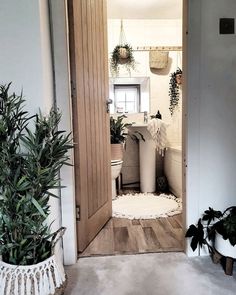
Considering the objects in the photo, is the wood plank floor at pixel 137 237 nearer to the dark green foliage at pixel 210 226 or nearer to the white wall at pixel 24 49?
the dark green foliage at pixel 210 226

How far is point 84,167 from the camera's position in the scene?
6.50 ft

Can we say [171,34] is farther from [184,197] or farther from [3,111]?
[3,111]

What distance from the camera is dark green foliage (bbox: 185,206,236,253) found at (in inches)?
64.6

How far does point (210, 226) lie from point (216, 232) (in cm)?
12

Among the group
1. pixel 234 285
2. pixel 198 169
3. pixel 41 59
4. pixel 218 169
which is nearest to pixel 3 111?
pixel 41 59

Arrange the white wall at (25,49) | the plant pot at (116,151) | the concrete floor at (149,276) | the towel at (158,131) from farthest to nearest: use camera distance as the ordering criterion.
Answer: the towel at (158,131) < the plant pot at (116,151) < the concrete floor at (149,276) < the white wall at (25,49)

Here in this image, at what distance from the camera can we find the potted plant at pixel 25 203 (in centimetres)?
114

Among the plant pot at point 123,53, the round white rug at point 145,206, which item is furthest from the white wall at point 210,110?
the plant pot at point 123,53

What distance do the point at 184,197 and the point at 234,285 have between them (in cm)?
61

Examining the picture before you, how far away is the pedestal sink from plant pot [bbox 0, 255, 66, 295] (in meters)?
2.41

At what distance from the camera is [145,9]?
335 cm

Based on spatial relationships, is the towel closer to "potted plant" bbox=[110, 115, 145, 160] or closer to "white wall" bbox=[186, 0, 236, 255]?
"potted plant" bbox=[110, 115, 145, 160]

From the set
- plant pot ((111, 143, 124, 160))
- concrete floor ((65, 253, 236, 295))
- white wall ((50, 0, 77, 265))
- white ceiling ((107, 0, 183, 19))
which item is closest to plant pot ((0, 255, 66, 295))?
concrete floor ((65, 253, 236, 295))

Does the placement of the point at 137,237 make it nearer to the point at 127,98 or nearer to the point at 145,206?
the point at 145,206
